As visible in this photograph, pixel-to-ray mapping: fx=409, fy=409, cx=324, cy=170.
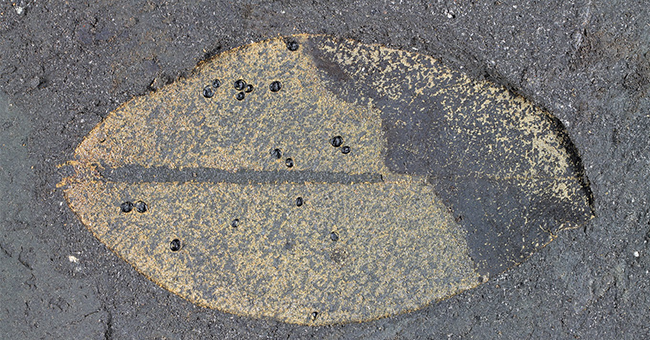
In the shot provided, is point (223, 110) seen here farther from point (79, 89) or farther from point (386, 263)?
point (386, 263)

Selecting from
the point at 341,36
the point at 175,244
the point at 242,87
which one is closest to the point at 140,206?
the point at 175,244

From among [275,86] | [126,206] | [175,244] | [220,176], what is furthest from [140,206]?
[275,86]

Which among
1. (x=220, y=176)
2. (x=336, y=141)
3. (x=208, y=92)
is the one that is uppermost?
(x=208, y=92)

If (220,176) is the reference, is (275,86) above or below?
above

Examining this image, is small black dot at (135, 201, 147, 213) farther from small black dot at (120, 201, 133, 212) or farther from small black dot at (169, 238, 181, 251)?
small black dot at (169, 238, 181, 251)

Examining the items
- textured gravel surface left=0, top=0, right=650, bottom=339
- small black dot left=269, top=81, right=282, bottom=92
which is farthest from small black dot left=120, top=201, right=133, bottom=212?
small black dot left=269, top=81, right=282, bottom=92

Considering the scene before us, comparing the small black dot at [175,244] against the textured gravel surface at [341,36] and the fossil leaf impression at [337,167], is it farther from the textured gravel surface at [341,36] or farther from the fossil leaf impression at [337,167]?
the textured gravel surface at [341,36]

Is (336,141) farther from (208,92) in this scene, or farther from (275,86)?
(208,92)

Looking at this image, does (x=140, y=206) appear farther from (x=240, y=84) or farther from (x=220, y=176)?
(x=240, y=84)

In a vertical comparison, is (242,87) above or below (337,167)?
above

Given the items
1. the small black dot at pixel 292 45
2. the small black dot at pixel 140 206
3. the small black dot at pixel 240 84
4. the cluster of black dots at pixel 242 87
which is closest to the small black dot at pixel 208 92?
the cluster of black dots at pixel 242 87

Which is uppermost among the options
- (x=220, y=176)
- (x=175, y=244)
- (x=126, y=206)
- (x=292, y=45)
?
(x=292, y=45)
